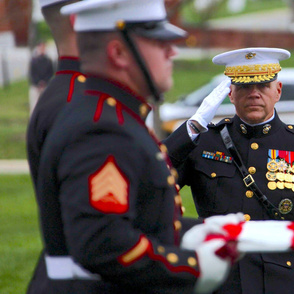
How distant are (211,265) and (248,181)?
1625 millimetres

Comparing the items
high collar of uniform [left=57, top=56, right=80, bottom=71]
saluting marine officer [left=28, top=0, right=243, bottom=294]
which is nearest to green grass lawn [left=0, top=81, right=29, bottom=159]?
high collar of uniform [left=57, top=56, right=80, bottom=71]

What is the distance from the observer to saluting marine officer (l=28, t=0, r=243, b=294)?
77.8 inches

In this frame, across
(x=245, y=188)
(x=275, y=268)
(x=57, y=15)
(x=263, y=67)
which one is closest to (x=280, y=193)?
(x=245, y=188)

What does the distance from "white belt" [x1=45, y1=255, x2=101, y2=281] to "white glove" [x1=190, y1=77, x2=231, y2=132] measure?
4.83ft

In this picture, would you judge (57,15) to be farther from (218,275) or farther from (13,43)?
(13,43)

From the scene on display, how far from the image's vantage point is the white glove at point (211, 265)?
2.03 meters

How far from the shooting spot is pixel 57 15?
9.18 feet

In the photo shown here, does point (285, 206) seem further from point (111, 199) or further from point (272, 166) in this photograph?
point (111, 199)

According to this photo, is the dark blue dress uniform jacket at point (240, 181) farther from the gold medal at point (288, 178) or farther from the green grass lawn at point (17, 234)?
the green grass lawn at point (17, 234)

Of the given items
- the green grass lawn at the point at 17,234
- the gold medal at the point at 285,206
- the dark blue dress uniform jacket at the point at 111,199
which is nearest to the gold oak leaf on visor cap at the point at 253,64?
the gold medal at the point at 285,206

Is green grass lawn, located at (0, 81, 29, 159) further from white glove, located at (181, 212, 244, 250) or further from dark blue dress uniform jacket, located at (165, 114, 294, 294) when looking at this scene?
white glove, located at (181, 212, 244, 250)

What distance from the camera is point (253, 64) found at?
3.70 meters

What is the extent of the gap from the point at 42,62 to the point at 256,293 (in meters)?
14.3

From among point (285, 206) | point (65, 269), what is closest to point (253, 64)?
point (285, 206)
